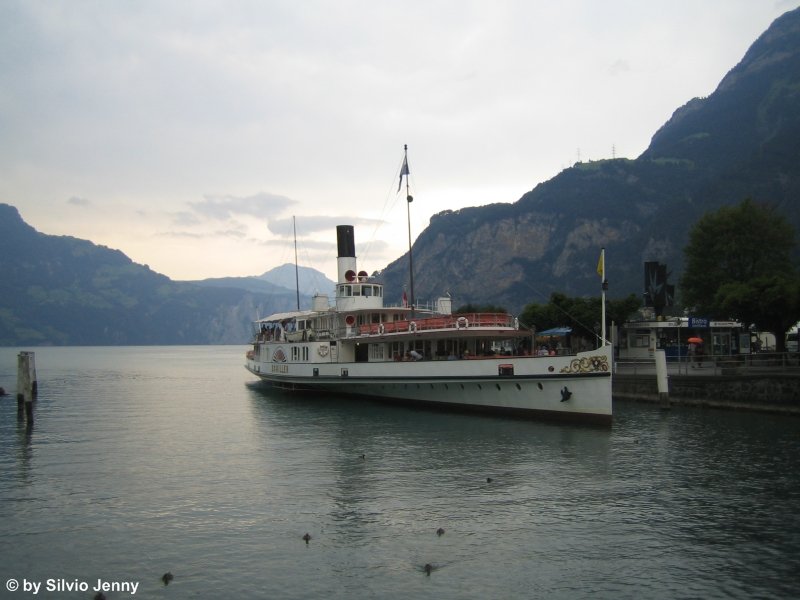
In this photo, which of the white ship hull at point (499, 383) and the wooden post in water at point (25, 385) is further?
the wooden post in water at point (25, 385)

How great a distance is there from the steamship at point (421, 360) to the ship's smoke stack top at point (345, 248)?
0.08 m

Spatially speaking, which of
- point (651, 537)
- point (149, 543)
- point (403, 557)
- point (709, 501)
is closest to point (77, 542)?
point (149, 543)

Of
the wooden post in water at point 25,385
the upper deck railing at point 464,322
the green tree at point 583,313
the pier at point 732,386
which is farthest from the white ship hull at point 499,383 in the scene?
the green tree at point 583,313

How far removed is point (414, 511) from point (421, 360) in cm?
2007

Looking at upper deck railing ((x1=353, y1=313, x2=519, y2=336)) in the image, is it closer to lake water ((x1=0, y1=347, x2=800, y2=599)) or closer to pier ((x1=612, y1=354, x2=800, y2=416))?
lake water ((x1=0, y1=347, x2=800, y2=599))

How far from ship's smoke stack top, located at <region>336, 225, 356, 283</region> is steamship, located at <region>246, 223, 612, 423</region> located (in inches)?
3.0

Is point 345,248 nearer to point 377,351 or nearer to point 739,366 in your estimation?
point 377,351

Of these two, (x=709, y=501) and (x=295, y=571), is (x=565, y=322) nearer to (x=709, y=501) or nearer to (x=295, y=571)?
(x=709, y=501)

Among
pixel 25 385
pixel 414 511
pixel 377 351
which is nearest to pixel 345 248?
pixel 377 351

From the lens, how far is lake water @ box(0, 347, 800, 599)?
13285mm

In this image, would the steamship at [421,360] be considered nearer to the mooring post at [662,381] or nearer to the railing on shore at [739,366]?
the mooring post at [662,381]

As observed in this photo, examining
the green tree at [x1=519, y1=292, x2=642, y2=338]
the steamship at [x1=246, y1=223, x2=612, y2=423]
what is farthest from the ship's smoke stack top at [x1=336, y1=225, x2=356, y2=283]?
the green tree at [x1=519, y1=292, x2=642, y2=338]

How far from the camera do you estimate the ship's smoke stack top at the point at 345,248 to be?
48094 millimetres

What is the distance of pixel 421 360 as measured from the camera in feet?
123
